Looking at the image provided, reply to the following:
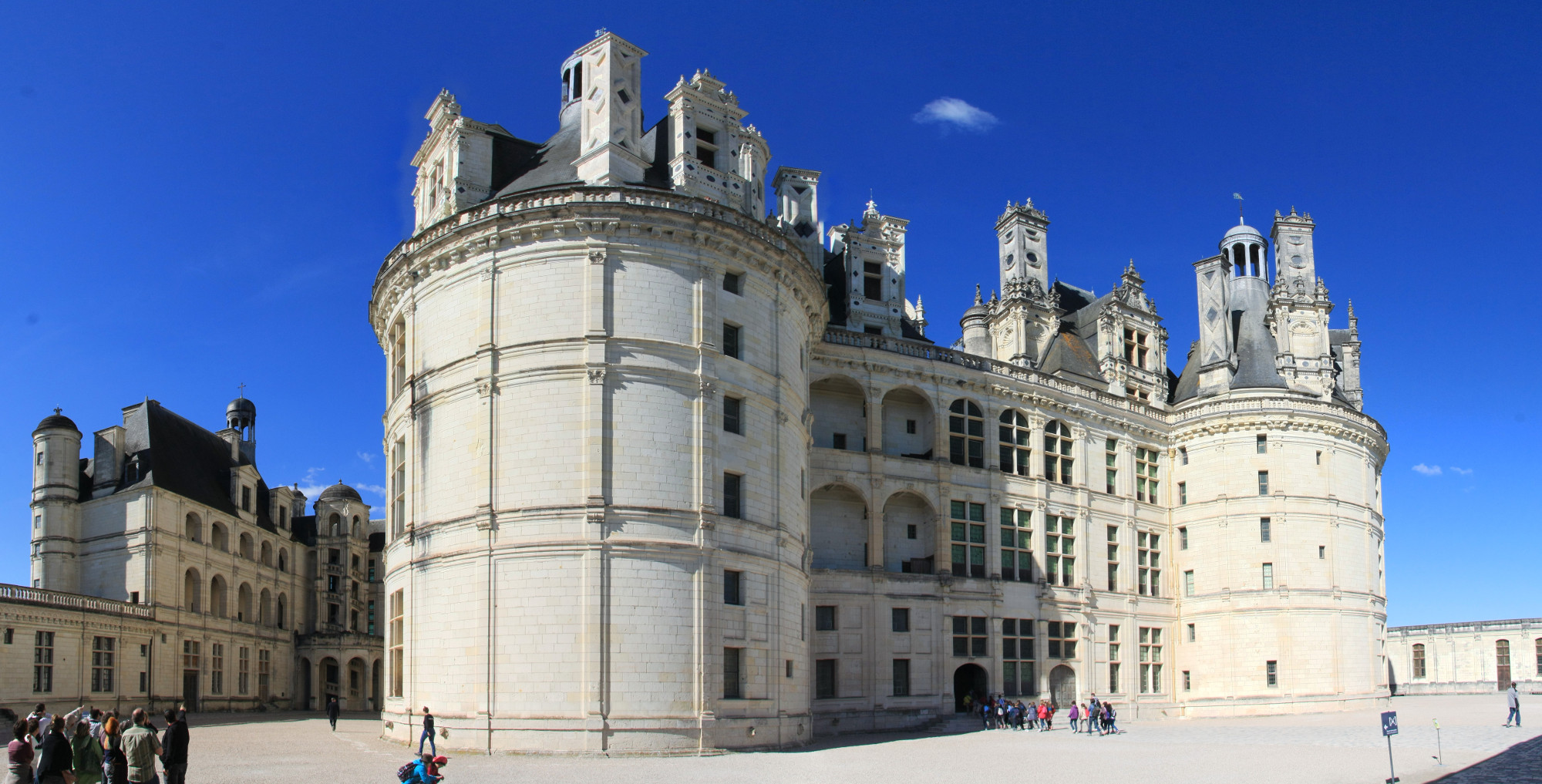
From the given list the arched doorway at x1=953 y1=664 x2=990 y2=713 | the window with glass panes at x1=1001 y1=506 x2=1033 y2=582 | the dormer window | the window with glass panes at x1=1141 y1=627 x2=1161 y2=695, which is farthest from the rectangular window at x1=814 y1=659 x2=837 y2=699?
the dormer window

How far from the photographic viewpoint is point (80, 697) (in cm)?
4384

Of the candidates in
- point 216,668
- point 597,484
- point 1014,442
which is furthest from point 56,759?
point 216,668

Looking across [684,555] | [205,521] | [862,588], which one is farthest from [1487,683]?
[205,521]

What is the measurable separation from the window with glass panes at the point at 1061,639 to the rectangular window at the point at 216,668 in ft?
120

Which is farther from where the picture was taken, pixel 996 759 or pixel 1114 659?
pixel 1114 659

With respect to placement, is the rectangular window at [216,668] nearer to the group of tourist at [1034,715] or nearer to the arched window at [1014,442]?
the group of tourist at [1034,715]

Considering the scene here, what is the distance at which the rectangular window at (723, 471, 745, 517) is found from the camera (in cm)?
3009

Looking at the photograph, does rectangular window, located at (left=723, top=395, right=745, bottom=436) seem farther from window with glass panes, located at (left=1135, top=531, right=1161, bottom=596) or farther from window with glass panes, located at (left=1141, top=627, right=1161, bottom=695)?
window with glass panes, located at (left=1141, top=627, right=1161, bottom=695)

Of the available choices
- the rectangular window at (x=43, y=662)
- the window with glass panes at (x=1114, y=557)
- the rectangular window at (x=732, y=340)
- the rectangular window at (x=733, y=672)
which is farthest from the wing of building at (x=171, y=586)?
the window with glass panes at (x=1114, y=557)

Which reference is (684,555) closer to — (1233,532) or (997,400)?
(997,400)

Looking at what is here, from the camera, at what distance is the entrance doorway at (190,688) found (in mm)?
52656

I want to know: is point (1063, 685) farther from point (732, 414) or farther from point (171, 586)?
point (171, 586)

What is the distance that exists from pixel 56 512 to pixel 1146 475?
44909 millimetres

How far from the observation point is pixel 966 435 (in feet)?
140
